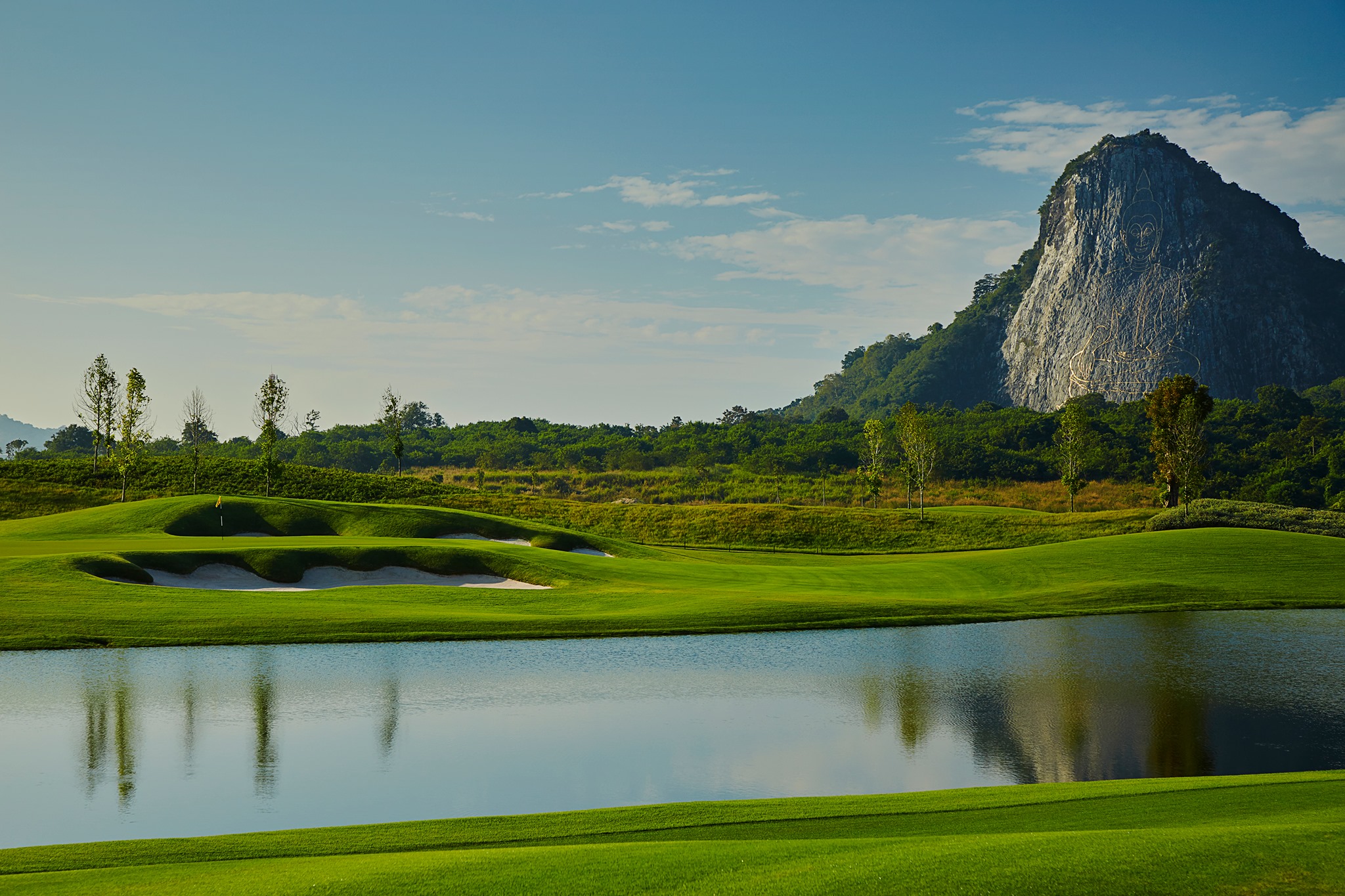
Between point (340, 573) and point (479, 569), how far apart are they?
5473 mm

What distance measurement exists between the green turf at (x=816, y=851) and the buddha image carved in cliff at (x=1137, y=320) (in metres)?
189

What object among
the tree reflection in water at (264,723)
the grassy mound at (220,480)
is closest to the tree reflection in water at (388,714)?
the tree reflection in water at (264,723)

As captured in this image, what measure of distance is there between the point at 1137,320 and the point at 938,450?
10444cm

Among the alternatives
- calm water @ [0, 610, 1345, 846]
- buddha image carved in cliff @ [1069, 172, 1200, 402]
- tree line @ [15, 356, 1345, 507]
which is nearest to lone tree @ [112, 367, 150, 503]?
tree line @ [15, 356, 1345, 507]

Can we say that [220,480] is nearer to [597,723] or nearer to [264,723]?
[264,723]

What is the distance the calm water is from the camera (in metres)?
14.7

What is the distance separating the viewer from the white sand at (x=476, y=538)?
48750mm

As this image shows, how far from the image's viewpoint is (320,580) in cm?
3547

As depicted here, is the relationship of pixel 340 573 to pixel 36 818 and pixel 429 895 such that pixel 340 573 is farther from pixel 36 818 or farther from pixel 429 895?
pixel 429 895

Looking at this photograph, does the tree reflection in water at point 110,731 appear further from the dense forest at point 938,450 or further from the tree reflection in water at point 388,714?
the dense forest at point 938,450

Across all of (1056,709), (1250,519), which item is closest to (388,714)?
(1056,709)

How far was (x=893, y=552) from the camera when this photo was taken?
59125mm

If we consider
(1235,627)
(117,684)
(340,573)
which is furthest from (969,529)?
(117,684)

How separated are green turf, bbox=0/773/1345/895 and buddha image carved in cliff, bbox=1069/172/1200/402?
7433 inches
